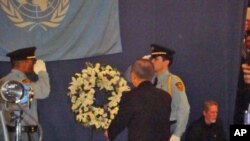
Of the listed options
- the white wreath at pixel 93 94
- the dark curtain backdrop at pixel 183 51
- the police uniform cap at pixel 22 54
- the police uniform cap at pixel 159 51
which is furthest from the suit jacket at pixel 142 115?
the dark curtain backdrop at pixel 183 51

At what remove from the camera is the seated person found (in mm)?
6156

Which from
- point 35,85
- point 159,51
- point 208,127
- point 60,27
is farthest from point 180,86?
point 35,85

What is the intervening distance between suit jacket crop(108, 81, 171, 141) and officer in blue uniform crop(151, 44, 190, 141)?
142 cm

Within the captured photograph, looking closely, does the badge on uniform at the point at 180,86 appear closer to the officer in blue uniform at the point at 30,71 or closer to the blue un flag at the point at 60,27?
the blue un flag at the point at 60,27

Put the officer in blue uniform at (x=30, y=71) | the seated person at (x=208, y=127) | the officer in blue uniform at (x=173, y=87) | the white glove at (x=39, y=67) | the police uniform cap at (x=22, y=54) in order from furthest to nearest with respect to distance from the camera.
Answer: the seated person at (x=208, y=127) < the officer in blue uniform at (x=173, y=87) < the white glove at (x=39, y=67) < the police uniform cap at (x=22, y=54) < the officer in blue uniform at (x=30, y=71)

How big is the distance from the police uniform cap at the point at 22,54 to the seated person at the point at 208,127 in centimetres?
189

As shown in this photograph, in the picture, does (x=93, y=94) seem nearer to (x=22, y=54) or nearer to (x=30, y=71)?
(x=30, y=71)

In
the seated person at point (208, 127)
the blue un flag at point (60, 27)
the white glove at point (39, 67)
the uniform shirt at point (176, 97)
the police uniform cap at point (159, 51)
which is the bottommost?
the seated person at point (208, 127)

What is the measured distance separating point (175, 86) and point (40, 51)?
55.1 inches

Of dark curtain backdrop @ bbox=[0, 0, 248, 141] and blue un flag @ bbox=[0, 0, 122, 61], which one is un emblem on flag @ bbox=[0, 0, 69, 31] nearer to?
blue un flag @ bbox=[0, 0, 122, 61]

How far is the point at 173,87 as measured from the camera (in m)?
5.87

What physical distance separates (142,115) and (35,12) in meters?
2.16

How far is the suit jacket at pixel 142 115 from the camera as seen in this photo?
13.8ft

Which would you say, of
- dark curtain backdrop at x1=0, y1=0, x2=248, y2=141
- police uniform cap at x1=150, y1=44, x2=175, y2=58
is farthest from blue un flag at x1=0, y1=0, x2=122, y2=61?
police uniform cap at x1=150, y1=44, x2=175, y2=58
